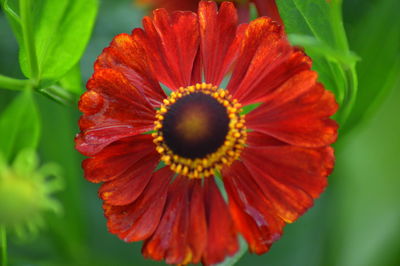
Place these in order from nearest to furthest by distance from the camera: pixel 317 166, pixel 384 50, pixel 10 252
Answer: pixel 317 166, pixel 384 50, pixel 10 252

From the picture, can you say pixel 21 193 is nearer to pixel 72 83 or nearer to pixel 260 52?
pixel 72 83

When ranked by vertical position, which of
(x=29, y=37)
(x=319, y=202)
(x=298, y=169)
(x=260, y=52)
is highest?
(x=29, y=37)

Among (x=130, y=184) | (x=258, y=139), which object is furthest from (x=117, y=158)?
(x=258, y=139)

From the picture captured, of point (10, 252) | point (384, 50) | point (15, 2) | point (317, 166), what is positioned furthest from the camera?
point (10, 252)

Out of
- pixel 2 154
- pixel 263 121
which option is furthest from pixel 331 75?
pixel 2 154

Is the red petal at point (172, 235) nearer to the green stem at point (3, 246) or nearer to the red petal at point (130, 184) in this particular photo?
the red petal at point (130, 184)

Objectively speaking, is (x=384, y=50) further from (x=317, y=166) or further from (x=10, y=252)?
(x=10, y=252)

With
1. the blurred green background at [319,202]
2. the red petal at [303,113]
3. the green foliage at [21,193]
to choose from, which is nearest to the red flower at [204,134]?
the red petal at [303,113]
